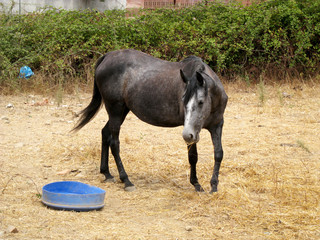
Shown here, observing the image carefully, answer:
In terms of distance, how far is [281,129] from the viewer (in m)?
7.57

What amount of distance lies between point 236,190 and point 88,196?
1.54m

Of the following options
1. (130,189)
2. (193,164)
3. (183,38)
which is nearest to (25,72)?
(183,38)

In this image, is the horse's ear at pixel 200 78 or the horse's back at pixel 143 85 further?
the horse's back at pixel 143 85

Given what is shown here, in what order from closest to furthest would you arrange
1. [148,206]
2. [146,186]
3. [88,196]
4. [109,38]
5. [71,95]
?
[88,196], [148,206], [146,186], [71,95], [109,38]

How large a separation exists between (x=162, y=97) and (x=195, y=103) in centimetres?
72

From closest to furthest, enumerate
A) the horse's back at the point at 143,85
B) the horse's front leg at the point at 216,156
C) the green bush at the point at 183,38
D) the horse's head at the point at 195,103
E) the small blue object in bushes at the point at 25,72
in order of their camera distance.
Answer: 1. the horse's head at the point at 195,103
2. the horse's front leg at the point at 216,156
3. the horse's back at the point at 143,85
4. the small blue object in bushes at the point at 25,72
5. the green bush at the point at 183,38

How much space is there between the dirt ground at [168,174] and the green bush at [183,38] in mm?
1338

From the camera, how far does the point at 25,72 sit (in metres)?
10.5

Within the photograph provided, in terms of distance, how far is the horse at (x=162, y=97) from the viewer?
14.4 feet

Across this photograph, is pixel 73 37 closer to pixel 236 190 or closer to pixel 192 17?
pixel 192 17

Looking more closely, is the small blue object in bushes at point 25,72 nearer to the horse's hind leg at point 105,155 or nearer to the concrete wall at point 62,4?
the concrete wall at point 62,4

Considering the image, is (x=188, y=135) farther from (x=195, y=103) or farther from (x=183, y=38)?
(x=183, y=38)

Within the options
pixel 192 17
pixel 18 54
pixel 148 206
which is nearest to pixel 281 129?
pixel 148 206

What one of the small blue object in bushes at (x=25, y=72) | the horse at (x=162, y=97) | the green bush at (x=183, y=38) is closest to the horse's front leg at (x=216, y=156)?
the horse at (x=162, y=97)
